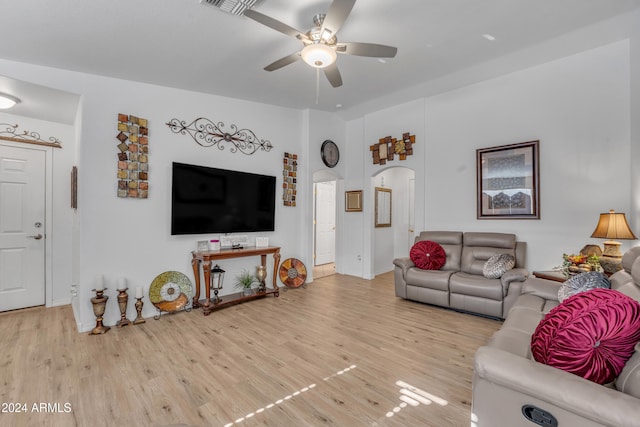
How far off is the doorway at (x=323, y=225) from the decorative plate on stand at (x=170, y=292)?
344 cm

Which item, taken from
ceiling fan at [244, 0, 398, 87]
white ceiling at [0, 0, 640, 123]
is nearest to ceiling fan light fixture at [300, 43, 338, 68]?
ceiling fan at [244, 0, 398, 87]

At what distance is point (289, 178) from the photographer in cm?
488

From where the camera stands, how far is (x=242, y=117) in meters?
4.36

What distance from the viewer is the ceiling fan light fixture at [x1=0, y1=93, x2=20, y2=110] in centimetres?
306

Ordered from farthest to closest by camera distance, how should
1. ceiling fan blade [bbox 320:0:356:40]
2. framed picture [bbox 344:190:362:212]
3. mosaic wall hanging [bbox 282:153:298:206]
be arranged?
framed picture [bbox 344:190:362:212] → mosaic wall hanging [bbox 282:153:298:206] → ceiling fan blade [bbox 320:0:356:40]

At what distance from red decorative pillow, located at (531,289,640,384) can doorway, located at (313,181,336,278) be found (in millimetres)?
5650

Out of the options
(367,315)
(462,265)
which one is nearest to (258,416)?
(367,315)

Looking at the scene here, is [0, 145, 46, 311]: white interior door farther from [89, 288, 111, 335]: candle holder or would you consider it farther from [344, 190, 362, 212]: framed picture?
[344, 190, 362, 212]: framed picture

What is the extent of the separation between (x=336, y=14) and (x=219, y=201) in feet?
8.83

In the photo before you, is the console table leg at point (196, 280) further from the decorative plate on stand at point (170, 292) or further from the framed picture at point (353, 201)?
the framed picture at point (353, 201)

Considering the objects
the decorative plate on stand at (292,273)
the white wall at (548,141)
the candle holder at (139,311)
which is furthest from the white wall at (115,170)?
the white wall at (548,141)

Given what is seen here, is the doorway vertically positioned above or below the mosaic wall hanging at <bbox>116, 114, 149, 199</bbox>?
below

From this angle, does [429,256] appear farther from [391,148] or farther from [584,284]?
[391,148]

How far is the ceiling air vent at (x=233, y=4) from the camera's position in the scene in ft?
7.14
